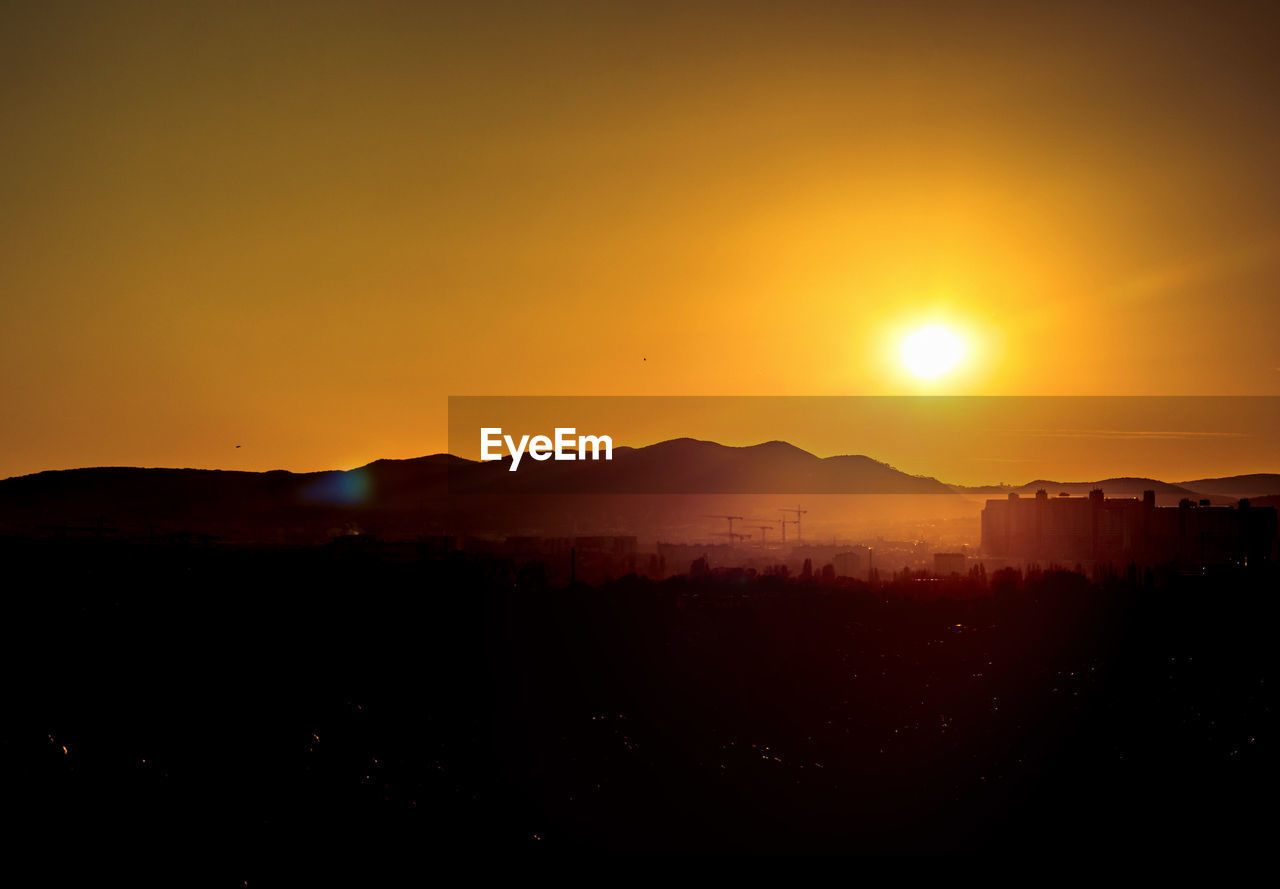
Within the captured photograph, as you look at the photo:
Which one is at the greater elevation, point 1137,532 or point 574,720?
point 1137,532

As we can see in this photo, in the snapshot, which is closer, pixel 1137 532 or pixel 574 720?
pixel 574 720

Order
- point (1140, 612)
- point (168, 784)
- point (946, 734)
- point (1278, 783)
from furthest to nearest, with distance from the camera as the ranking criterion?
1. point (1140, 612)
2. point (946, 734)
3. point (1278, 783)
4. point (168, 784)

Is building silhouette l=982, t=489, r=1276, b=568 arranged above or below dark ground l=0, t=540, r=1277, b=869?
above

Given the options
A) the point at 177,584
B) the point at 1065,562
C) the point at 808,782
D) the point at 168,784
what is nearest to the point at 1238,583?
the point at 1065,562

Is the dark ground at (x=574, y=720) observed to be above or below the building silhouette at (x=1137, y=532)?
below

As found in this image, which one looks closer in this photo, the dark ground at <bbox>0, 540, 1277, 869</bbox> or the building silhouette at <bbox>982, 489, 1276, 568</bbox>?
the dark ground at <bbox>0, 540, 1277, 869</bbox>

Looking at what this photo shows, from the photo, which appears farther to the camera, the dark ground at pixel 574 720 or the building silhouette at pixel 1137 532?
the building silhouette at pixel 1137 532

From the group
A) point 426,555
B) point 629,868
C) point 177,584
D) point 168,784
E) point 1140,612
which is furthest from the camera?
point 426,555

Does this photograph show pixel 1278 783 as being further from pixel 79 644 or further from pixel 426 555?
pixel 426 555
